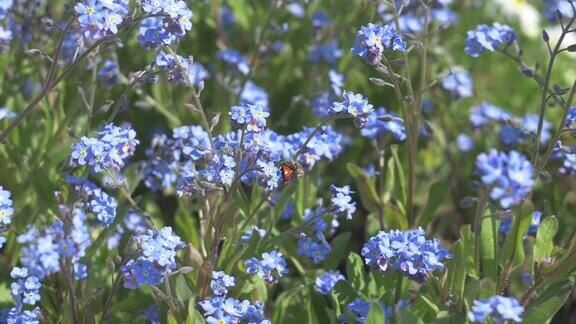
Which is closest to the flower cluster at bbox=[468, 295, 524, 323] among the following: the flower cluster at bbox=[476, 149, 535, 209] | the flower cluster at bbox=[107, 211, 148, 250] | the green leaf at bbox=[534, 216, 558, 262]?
the flower cluster at bbox=[476, 149, 535, 209]

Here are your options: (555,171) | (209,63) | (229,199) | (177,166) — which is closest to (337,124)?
(209,63)

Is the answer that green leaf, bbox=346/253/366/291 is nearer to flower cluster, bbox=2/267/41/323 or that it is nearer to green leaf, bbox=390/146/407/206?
green leaf, bbox=390/146/407/206

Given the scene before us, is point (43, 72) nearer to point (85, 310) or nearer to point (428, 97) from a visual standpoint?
point (85, 310)

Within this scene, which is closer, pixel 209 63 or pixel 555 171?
pixel 555 171

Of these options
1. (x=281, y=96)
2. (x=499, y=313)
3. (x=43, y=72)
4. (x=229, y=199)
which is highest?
(x=281, y=96)

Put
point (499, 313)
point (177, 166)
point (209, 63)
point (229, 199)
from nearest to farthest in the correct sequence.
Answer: point (499, 313)
point (229, 199)
point (177, 166)
point (209, 63)

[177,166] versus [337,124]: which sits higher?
[337,124]
